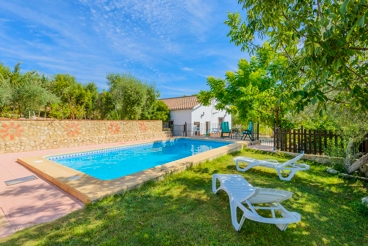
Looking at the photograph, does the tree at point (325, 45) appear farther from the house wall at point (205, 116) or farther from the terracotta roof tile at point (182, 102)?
the terracotta roof tile at point (182, 102)

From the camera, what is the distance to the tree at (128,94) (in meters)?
18.2

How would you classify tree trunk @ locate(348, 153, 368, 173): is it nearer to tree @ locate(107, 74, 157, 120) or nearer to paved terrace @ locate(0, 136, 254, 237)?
paved terrace @ locate(0, 136, 254, 237)

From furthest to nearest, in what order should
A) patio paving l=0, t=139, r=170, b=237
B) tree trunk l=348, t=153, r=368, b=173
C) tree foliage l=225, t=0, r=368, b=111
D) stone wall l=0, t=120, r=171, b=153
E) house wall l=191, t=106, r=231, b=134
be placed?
1. house wall l=191, t=106, r=231, b=134
2. stone wall l=0, t=120, r=171, b=153
3. tree trunk l=348, t=153, r=368, b=173
4. patio paving l=0, t=139, r=170, b=237
5. tree foliage l=225, t=0, r=368, b=111

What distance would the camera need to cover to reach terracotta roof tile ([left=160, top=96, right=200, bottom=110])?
891 inches

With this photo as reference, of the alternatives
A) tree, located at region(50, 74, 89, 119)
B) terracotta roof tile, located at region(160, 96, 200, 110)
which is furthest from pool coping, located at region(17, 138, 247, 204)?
terracotta roof tile, located at region(160, 96, 200, 110)

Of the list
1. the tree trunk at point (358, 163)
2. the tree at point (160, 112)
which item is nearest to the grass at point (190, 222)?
the tree trunk at point (358, 163)

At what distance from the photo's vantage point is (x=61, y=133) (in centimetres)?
1284

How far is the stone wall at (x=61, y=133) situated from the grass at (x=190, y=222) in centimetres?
1086

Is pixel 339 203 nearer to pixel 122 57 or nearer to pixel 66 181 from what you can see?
pixel 66 181

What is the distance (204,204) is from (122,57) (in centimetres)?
1894

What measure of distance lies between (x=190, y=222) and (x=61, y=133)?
44.3 feet

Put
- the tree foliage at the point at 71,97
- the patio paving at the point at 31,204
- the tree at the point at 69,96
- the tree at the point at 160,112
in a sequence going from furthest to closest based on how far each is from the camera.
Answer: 1. the tree at the point at 160,112
2. the tree at the point at 69,96
3. the tree foliage at the point at 71,97
4. the patio paving at the point at 31,204

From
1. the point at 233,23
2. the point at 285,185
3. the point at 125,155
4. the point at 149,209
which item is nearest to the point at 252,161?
the point at 285,185

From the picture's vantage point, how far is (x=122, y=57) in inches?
741
